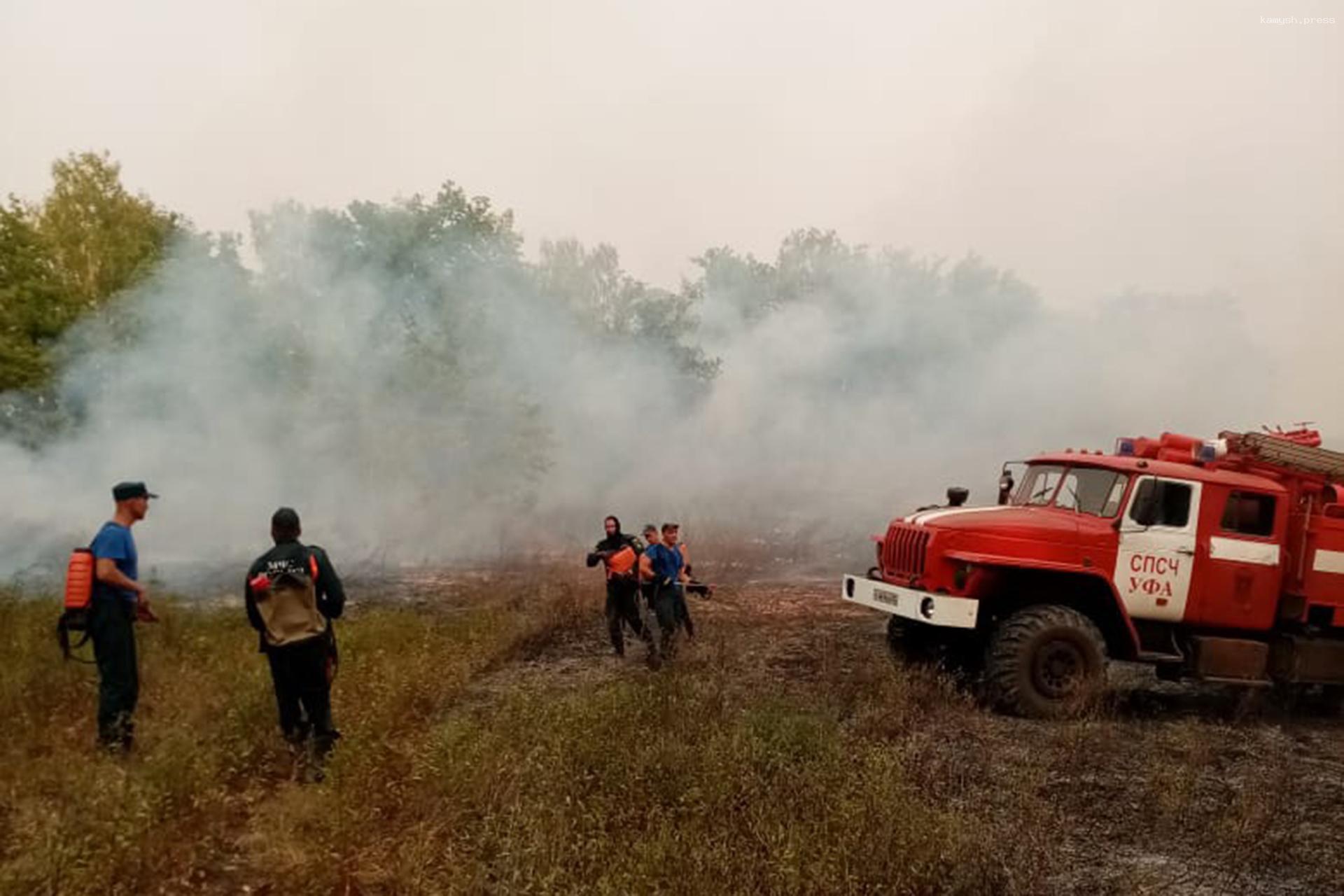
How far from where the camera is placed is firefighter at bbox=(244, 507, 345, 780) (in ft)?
19.0

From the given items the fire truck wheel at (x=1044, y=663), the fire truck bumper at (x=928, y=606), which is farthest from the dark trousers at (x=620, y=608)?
the fire truck wheel at (x=1044, y=663)

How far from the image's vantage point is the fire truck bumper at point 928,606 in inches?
320

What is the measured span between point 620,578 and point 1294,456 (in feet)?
20.8

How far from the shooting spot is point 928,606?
821 cm

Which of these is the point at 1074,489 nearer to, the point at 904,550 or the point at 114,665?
the point at 904,550

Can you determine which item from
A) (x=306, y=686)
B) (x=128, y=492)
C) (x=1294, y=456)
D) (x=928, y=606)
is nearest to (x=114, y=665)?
(x=128, y=492)

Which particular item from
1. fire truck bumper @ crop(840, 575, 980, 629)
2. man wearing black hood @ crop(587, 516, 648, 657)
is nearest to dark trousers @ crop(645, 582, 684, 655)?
man wearing black hood @ crop(587, 516, 648, 657)

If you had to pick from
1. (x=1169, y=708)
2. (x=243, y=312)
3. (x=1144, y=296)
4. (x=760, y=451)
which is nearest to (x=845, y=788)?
(x=1169, y=708)

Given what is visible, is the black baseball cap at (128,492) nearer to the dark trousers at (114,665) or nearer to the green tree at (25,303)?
the dark trousers at (114,665)

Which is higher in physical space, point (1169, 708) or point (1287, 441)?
point (1287, 441)

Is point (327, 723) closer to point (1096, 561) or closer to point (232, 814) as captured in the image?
point (232, 814)

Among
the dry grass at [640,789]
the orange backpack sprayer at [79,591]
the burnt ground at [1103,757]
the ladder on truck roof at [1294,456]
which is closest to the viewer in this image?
the dry grass at [640,789]

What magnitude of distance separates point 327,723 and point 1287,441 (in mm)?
8623

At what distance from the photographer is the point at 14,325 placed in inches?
714
